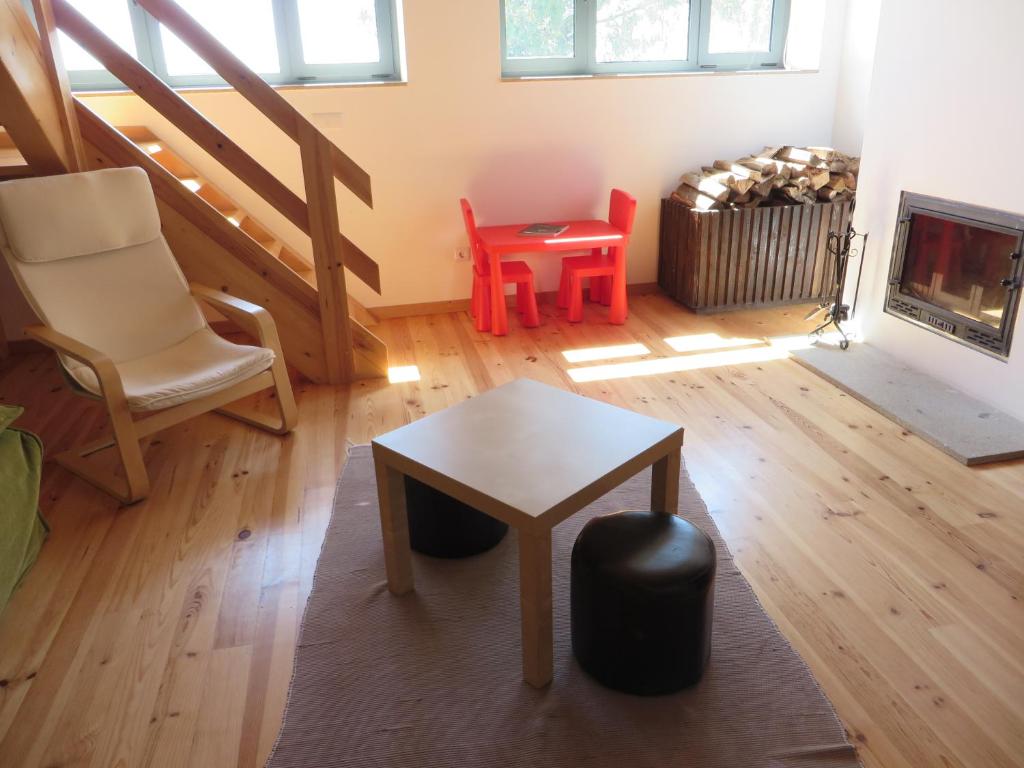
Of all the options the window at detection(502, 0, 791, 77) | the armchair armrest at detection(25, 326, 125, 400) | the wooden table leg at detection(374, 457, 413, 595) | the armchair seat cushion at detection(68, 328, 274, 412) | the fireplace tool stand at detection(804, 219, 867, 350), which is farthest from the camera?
the window at detection(502, 0, 791, 77)

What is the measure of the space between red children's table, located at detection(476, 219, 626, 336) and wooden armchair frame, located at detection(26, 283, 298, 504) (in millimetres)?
1414

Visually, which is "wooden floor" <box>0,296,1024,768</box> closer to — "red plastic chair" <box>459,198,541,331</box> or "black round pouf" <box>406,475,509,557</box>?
"black round pouf" <box>406,475,509,557</box>

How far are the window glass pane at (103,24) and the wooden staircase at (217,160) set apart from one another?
63 cm

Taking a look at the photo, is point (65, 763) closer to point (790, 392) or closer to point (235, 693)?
point (235, 693)

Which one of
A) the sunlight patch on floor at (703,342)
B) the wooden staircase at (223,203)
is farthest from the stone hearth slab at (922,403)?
the wooden staircase at (223,203)

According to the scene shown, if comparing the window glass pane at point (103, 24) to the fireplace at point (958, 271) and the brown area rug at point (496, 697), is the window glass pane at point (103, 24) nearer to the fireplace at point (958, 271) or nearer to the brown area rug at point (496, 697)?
the brown area rug at point (496, 697)

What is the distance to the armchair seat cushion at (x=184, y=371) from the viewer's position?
2.71 meters

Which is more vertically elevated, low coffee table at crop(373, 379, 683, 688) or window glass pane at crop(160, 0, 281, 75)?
window glass pane at crop(160, 0, 281, 75)

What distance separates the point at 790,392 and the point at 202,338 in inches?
99.3

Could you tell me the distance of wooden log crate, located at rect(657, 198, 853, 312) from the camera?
444 cm

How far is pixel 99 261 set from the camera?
3123 mm

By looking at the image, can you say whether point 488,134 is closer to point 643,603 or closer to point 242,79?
point 242,79

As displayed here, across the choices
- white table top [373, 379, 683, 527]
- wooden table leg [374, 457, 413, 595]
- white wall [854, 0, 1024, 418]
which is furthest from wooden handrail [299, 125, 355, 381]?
white wall [854, 0, 1024, 418]

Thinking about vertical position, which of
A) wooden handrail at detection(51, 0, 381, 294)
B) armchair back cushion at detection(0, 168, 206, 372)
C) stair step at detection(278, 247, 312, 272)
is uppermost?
wooden handrail at detection(51, 0, 381, 294)
